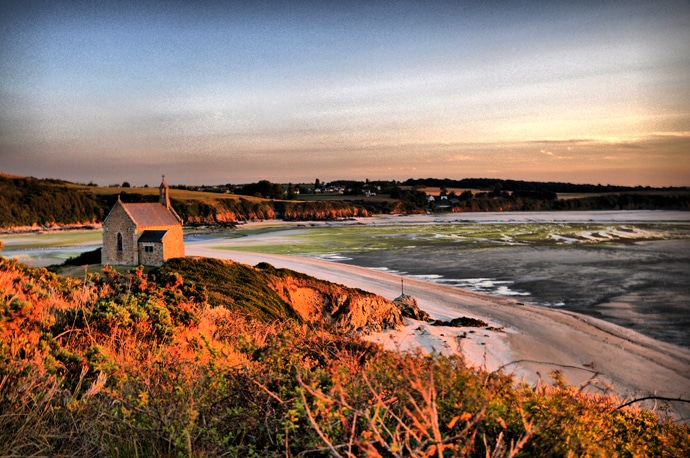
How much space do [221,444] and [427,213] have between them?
14553 centimetres

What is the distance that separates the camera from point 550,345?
68.5 ft

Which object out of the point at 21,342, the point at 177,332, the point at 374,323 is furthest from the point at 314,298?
the point at 21,342

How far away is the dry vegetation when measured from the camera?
126 inches

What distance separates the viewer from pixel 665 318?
991 inches

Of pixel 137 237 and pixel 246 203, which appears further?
pixel 246 203

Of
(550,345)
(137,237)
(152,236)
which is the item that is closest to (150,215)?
(137,237)

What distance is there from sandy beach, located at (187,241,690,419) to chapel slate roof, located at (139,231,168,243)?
55.7ft

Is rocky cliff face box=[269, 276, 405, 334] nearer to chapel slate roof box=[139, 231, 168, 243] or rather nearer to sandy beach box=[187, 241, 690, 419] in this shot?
sandy beach box=[187, 241, 690, 419]

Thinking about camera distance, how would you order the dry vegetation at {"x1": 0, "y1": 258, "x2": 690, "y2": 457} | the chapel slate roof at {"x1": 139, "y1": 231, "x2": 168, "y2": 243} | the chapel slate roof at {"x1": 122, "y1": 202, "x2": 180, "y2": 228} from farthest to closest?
the chapel slate roof at {"x1": 122, "y1": 202, "x2": 180, "y2": 228}
the chapel slate roof at {"x1": 139, "y1": 231, "x2": 168, "y2": 243}
the dry vegetation at {"x1": 0, "y1": 258, "x2": 690, "y2": 457}

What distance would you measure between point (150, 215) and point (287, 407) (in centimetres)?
3781

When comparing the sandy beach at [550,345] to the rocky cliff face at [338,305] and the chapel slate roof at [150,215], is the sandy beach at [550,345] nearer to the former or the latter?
the rocky cliff face at [338,305]

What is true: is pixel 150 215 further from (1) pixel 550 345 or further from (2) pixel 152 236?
(1) pixel 550 345

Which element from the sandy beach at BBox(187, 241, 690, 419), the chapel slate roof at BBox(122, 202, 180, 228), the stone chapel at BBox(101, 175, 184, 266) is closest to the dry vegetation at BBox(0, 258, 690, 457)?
the sandy beach at BBox(187, 241, 690, 419)

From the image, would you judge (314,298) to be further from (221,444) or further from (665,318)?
(221,444)
